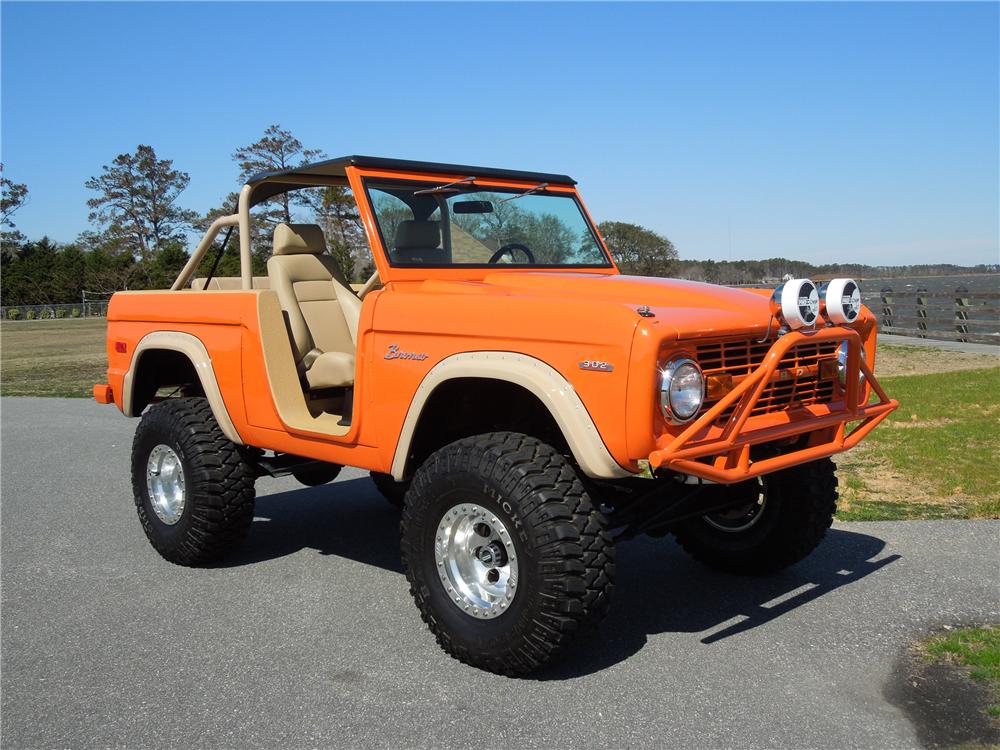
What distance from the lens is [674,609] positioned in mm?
4711

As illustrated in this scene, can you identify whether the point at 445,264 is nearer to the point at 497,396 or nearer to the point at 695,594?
the point at 497,396

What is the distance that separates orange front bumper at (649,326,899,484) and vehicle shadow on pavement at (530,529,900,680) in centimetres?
86

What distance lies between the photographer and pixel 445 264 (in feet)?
16.5

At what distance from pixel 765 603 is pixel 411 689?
1924mm

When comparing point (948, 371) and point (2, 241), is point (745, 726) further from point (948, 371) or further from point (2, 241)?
point (2, 241)

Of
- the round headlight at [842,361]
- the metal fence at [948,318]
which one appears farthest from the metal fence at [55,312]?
the round headlight at [842,361]

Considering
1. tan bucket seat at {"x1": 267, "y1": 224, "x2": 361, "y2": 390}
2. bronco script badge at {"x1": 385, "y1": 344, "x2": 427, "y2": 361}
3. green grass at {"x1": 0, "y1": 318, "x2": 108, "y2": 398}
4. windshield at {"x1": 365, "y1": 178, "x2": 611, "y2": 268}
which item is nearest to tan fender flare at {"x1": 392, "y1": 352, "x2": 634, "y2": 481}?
bronco script badge at {"x1": 385, "y1": 344, "x2": 427, "y2": 361}

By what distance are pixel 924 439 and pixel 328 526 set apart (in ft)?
17.9

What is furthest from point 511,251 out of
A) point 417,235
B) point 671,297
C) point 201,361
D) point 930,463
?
point 930,463

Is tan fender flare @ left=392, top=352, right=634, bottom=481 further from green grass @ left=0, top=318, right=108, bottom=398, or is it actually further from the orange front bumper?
green grass @ left=0, top=318, right=108, bottom=398

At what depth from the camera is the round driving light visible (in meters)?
4.09

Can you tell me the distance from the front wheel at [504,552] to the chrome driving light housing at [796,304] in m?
1.07

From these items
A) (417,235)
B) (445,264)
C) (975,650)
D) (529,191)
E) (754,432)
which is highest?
(529,191)

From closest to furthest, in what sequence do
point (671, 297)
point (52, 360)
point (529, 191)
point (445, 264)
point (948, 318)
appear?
point (671, 297)
point (445, 264)
point (529, 191)
point (52, 360)
point (948, 318)
